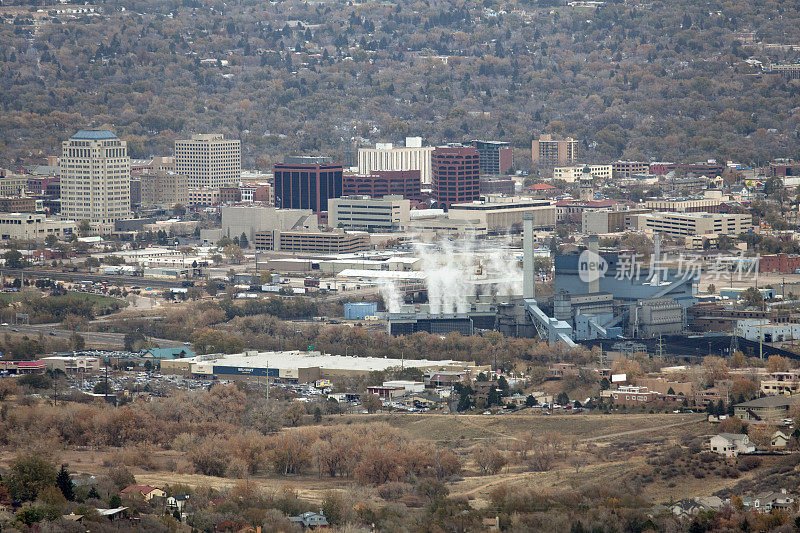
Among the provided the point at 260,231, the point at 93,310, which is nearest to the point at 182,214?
the point at 260,231

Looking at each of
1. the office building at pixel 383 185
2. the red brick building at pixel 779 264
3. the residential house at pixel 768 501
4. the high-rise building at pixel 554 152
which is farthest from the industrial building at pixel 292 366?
the high-rise building at pixel 554 152

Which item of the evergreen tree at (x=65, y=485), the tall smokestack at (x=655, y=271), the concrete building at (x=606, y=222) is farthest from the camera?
the concrete building at (x=606, y=222)

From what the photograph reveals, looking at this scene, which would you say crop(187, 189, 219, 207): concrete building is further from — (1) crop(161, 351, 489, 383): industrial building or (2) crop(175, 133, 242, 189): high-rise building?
(1) crop(161, 351, 489, 383): industrial building

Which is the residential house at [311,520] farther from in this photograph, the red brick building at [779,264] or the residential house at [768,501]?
the red brick building at [779,264]

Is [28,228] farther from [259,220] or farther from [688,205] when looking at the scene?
[688,205]

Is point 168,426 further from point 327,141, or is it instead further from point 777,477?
point 327,141

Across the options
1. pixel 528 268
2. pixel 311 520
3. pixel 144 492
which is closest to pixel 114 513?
pixel 144 492
